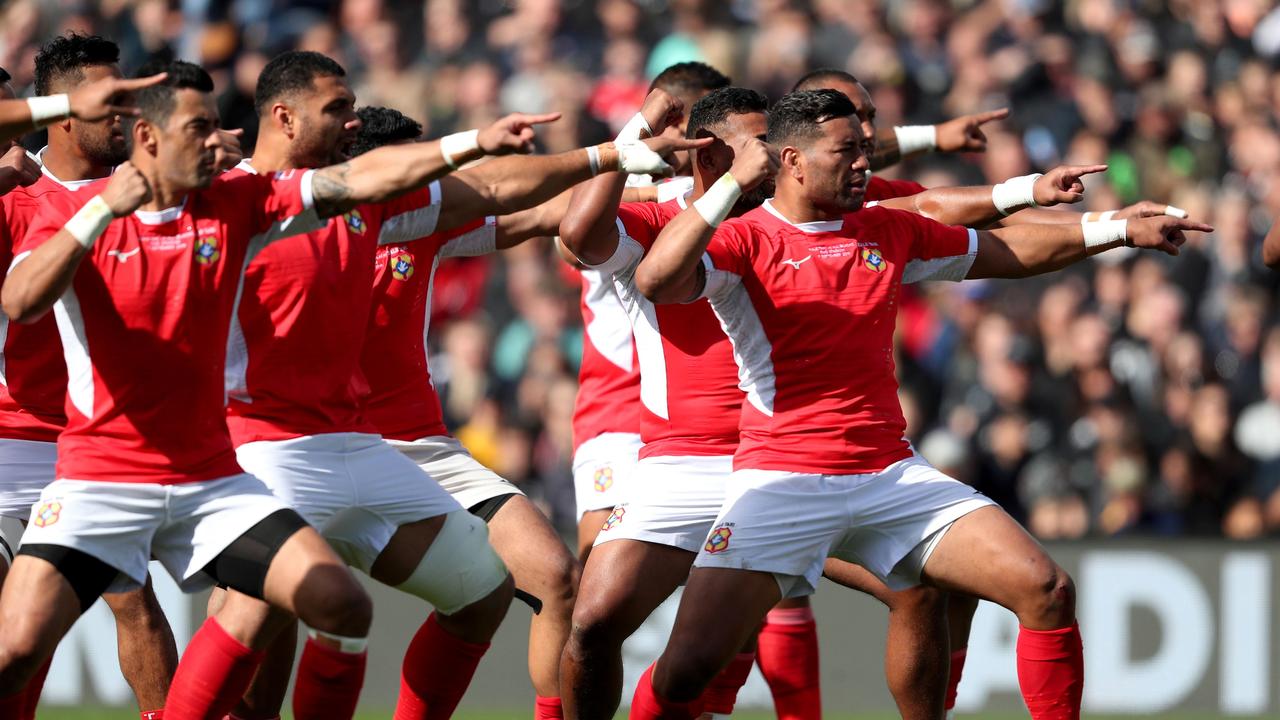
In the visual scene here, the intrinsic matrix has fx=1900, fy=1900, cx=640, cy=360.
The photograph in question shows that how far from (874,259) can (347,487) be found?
2.25 m

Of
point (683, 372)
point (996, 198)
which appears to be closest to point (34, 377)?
point (683, 372)

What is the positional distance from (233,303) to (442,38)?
402 inches

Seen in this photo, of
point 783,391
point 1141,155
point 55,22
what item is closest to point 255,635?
point 783,391

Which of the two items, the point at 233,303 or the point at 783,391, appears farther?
the point at 783,391

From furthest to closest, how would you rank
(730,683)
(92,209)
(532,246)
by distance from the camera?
(532,246) → (730,683) → (92,209)

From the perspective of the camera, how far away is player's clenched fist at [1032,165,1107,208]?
802 centimetres

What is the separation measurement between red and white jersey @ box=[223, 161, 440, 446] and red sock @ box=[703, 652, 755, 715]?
2.01 metres

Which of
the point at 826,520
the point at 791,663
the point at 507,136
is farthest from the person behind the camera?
the point at 791,663

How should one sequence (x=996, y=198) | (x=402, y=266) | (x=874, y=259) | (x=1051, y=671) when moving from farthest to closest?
(x=996, y=198)
(x=402, y=266)
(x=874, y=259)
(x=1051, y=671)

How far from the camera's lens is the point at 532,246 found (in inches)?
575

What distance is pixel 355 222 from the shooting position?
7.33m

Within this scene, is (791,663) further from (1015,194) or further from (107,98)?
(107,98)

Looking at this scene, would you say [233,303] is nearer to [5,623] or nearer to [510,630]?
[5,623]

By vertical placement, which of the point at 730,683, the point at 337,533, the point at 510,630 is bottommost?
the point at 510,630
